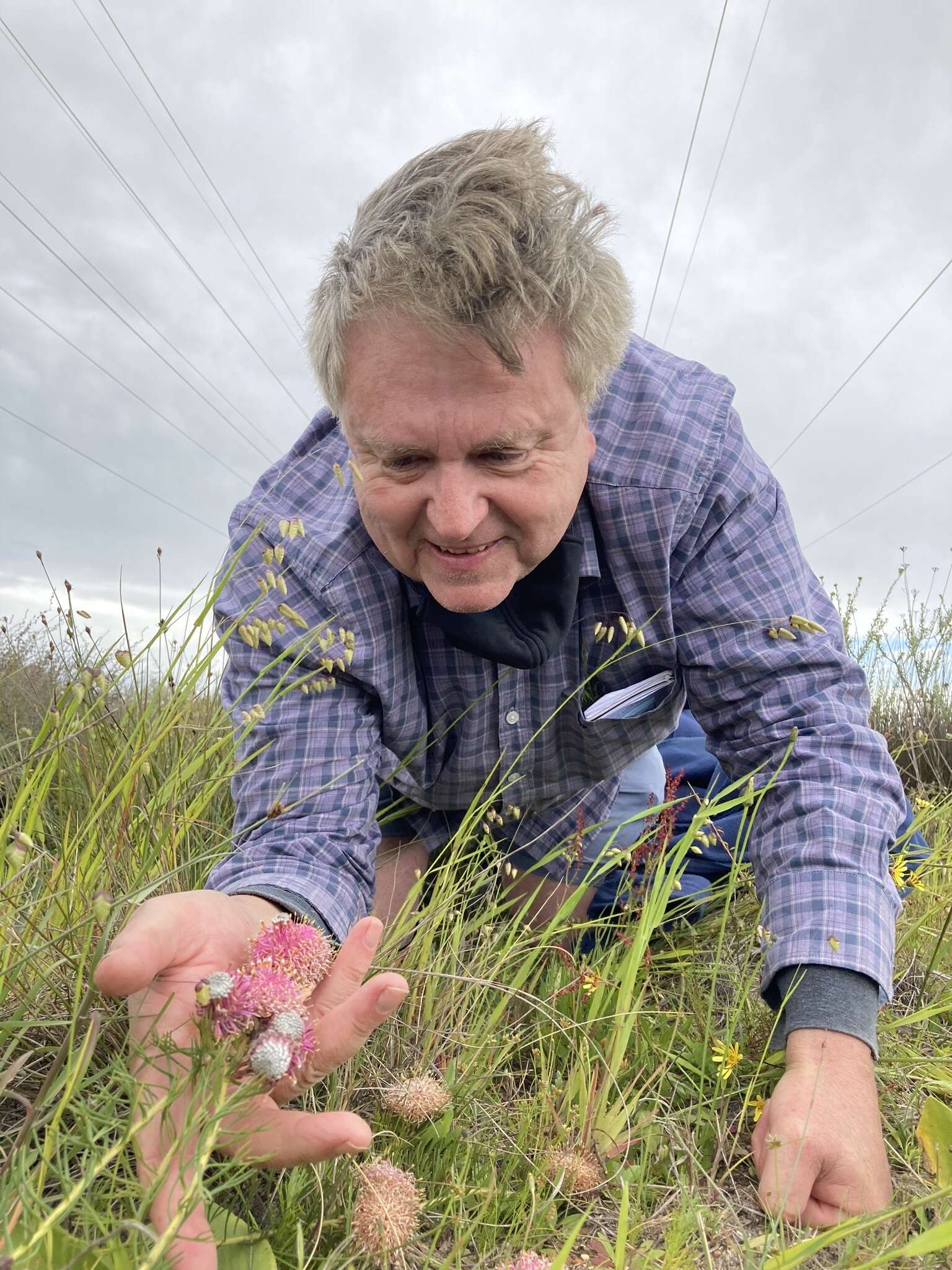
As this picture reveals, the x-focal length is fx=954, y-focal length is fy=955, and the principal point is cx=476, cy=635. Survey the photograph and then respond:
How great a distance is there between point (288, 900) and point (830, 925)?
1.05m

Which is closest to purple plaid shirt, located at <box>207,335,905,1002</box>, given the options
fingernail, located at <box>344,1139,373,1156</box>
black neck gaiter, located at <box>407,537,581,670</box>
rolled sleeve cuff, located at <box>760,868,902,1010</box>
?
rolled sleeve cuff, located at <box>760,868,902,1010</box>

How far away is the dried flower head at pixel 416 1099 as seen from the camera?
1446 mm

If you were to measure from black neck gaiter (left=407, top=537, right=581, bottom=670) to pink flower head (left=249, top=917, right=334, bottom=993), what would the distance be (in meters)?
1.07

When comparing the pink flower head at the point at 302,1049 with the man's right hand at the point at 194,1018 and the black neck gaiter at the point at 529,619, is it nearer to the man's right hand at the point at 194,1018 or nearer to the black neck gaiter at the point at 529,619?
the man's right hand at the point at 194,1018

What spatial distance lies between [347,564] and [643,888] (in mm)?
1031

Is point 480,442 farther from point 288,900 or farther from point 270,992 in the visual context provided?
point 270,992

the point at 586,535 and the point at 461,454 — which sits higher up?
the point at 586,535

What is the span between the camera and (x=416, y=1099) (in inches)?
57.0

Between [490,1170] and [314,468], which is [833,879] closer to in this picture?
[490,1170]

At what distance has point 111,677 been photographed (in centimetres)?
158

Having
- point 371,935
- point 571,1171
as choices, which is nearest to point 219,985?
point 371,935

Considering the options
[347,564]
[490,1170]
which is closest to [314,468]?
[347,564]

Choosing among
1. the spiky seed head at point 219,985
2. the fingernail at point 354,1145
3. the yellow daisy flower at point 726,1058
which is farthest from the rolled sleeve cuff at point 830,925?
the spiky seed head at point 219,985

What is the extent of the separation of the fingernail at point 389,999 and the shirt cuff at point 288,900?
0.55 metres
